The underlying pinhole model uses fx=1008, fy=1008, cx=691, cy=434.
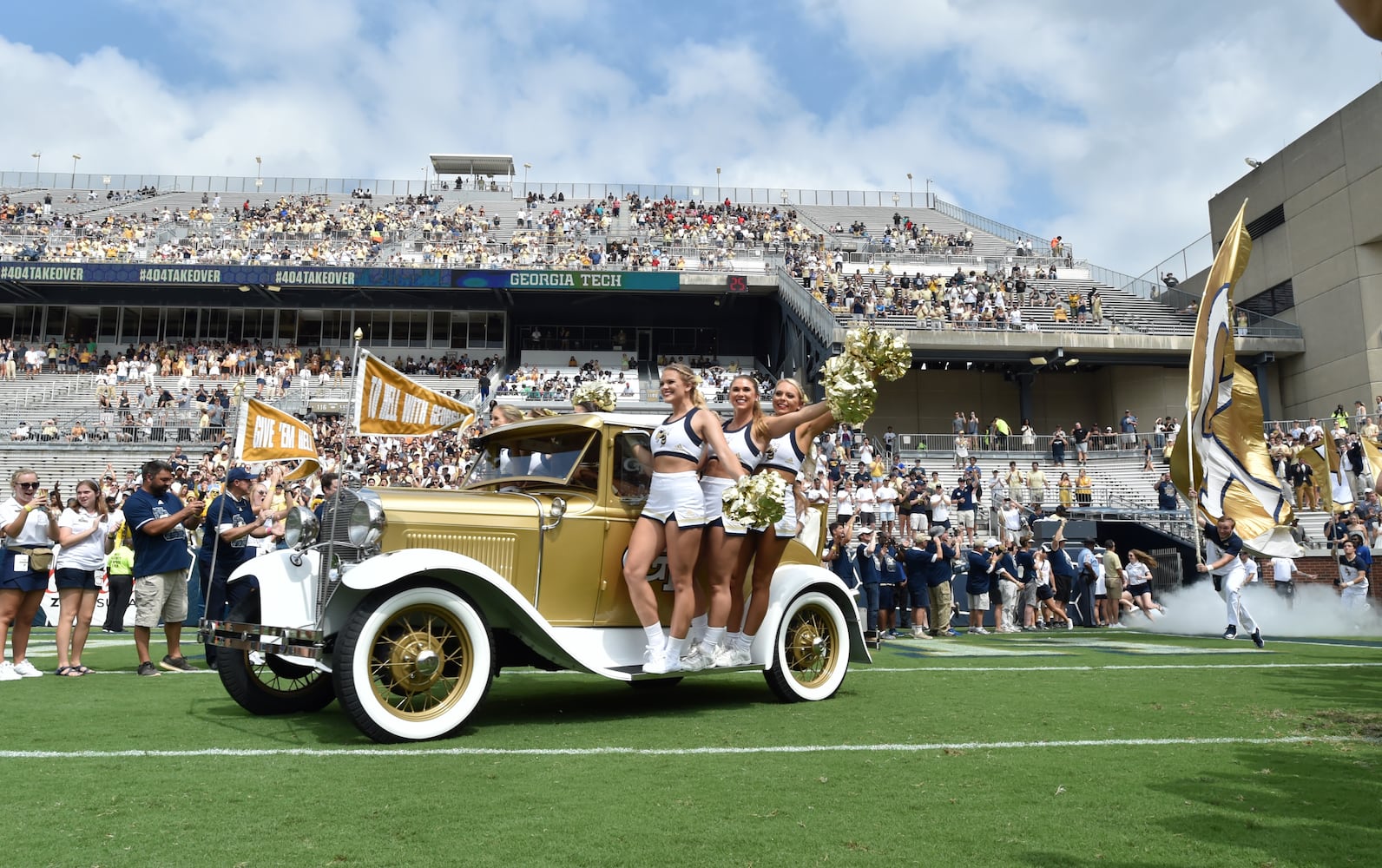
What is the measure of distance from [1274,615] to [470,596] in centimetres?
1656

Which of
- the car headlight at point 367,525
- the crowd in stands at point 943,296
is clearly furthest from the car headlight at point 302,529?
the crowd in stands at point 943,296

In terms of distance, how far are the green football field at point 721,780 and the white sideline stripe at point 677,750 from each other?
26mm

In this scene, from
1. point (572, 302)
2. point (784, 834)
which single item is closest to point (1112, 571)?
point (784, 834)

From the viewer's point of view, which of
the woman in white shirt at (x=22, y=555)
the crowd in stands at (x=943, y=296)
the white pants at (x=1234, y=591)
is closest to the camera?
the woman in white shirt at (x=22, y=555)

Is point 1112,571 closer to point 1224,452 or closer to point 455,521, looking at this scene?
point 1224,452

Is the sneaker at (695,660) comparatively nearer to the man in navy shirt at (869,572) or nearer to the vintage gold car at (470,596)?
the vintage gold car at (470,596)

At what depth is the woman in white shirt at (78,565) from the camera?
27.8 ft

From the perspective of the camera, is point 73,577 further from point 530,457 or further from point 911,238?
point 911,238

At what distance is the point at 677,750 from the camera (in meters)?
5.24

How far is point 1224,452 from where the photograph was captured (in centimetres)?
1473

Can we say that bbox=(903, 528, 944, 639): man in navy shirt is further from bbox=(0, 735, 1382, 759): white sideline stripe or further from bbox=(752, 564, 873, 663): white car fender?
bbox=(0, 735, 1382, 759): white sideline stripe

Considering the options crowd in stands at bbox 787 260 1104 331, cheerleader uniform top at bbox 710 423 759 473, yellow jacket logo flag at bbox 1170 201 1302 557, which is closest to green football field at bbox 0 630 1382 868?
cheerleader uniform top at bbox 710 423 759 473

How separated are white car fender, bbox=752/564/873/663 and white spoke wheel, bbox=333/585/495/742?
207cm

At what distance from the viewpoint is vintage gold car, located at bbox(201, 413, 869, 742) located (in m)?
5.53
